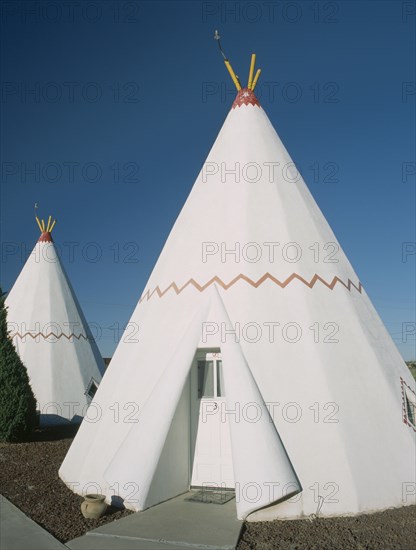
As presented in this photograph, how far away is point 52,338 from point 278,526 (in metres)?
10.8

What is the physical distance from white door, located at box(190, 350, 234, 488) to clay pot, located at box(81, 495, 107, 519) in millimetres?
1382

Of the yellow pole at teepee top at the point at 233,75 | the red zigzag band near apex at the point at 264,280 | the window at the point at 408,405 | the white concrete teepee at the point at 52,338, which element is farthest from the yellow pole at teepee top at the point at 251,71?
the white concrete teepee at the point at 52,338

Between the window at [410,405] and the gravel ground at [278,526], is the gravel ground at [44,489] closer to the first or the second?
the gravel ground at [278,526]

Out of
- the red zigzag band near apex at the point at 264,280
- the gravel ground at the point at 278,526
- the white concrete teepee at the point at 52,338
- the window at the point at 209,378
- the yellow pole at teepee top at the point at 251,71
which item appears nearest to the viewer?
the gravel ground at the point at 278,526

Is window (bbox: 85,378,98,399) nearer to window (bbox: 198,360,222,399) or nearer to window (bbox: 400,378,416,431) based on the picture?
window (bbox: 198,360,222,399)

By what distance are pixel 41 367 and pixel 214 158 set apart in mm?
9339

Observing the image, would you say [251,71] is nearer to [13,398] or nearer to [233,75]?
[233,75]

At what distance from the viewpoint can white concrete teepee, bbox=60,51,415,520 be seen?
17.8ft

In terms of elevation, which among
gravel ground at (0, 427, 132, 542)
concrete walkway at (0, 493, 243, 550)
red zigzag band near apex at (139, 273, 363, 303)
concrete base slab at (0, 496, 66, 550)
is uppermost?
red zigzag band near apex at (139, 273, 363, 303)

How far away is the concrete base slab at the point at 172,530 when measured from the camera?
185 inches

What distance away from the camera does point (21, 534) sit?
511cm

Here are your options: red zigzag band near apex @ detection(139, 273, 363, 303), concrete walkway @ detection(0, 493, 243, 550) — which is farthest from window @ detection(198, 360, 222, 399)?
concrete walkway @ detection(0, 493, 243, 550)

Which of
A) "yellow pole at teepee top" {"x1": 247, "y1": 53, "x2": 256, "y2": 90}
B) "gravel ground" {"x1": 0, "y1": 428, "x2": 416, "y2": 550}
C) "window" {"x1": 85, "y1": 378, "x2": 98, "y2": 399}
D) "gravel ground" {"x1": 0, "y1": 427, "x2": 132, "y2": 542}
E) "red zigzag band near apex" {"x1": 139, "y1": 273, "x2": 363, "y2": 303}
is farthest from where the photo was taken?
"window" {"x1": 85, "y1": 378, "x2": 98, "y2": 399}

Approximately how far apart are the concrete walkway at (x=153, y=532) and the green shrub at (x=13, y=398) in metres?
5.44
